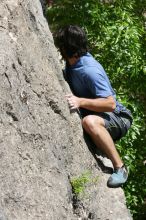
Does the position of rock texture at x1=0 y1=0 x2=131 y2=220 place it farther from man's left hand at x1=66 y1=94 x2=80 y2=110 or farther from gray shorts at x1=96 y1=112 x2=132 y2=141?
gray shorts at x1=96 y1=112 x2=132 y2=141

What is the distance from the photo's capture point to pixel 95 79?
5.70 m

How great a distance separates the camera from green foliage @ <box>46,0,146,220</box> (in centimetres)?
778

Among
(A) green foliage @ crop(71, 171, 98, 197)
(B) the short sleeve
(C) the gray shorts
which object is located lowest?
(A) green foliage @ crop(71, 171, 98, 197)

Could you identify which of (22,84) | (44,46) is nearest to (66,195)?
(22,84)

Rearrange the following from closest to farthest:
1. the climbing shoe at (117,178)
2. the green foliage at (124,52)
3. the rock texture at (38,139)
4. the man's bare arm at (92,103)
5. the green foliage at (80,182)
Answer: the rock texture at (38,139), the green foliage at (80,182), the man's bare arm at (92,103), the climbing shoe at (117,178), the green foliage at (124,52)

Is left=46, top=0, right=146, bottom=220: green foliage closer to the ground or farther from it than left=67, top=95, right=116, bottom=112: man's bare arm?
closer to the ground

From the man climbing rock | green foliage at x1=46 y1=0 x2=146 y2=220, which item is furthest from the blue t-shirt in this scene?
green foliage at x1=46 y1=0 x2=146 y2=220

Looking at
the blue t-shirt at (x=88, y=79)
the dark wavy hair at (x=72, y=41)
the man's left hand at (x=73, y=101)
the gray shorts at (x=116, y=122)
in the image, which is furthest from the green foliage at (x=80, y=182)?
the dark wavy hair at (x=72, y=41)

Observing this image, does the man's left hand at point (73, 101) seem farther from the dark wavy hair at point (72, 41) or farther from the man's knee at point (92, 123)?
the dark wavy hair at point (72, 41)

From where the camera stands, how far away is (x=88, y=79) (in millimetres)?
5727

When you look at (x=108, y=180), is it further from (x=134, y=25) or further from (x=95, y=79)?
A: (x=134, y=25)

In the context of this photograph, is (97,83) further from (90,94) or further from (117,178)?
(117,178)

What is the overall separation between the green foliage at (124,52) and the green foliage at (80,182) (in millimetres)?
1864

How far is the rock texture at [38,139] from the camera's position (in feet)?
16.3
